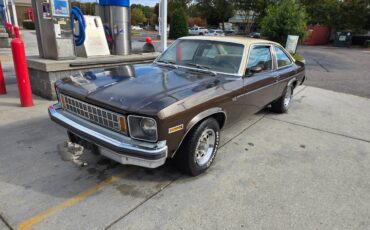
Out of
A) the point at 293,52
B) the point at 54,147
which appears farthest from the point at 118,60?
the point at 293,52

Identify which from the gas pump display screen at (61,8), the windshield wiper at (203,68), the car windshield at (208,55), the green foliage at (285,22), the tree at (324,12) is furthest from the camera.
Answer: the tree at (324,12)

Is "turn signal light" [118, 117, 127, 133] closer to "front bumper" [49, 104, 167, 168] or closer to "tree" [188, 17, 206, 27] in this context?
"front bumper" [49, 104, 167, 168]

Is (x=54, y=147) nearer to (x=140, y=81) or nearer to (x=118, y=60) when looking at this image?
(x=140, y=81)

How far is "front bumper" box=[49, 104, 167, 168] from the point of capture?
8.11 feet

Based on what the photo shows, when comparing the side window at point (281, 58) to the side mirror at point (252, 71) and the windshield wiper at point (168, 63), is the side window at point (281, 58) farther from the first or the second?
the windshield wiper at point (168, 63)

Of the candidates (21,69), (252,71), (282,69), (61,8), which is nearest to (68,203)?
(252,71)

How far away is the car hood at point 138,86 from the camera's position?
2549mm

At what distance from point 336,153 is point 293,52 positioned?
931 centimetres

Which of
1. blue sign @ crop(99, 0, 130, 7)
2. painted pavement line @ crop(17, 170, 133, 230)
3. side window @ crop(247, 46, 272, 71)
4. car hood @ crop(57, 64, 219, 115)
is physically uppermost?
blue sign @ crop(99, 0, 130, 7)

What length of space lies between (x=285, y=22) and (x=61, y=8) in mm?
10455

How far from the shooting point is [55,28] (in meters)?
5.57

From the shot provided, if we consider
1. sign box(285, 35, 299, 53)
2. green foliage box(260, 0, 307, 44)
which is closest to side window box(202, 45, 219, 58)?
sign box(285, 35, 299, 53)

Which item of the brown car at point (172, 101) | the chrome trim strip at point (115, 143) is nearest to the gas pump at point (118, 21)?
the brown car at point (172, 101)

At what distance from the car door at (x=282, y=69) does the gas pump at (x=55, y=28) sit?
14.0 feet
